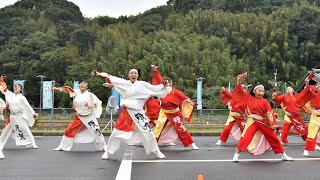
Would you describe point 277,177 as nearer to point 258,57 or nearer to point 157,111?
point 157,111

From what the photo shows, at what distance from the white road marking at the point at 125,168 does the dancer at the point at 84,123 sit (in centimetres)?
131

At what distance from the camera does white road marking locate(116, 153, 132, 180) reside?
761 centimetres

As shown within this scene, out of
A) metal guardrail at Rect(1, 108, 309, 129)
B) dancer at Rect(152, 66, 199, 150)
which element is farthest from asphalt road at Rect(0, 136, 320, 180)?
metal guardrail at Rect(1, 108, 309, 129)

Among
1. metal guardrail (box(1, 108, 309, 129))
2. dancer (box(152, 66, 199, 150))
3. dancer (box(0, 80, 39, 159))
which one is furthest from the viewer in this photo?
metal guardrail (box(1, 108, 309, 129))

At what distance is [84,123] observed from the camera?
11.4 m

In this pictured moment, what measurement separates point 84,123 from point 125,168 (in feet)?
10.2

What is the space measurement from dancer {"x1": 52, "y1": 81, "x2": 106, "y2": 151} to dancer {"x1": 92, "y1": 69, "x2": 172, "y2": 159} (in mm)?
1609

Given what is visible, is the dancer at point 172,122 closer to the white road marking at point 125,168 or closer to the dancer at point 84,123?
the dancer at point 84,123

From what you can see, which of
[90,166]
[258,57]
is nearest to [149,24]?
[258,57]

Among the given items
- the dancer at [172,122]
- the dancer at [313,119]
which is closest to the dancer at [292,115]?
the dancer at [313,119]

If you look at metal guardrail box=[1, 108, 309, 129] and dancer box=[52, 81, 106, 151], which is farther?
metal guardrail box=[1, 108, 309, 129]

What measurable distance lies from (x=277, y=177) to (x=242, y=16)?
62.0 m

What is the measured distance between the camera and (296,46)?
60.2 metres

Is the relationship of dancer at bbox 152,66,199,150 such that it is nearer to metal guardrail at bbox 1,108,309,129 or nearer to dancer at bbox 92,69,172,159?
dancer at bbox 92,69,172,159
